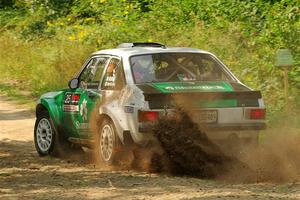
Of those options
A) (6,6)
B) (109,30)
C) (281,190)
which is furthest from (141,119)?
(6,6)

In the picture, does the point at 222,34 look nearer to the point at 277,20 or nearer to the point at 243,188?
the point at 277,20

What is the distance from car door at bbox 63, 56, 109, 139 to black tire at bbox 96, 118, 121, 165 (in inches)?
15.9

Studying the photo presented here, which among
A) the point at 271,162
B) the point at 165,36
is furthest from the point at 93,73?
the point at 165,36

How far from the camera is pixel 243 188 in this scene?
26.0 ft

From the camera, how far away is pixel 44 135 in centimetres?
1151

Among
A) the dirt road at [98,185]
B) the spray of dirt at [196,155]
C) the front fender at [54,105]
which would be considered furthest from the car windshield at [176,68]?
the front fender at [54,105]

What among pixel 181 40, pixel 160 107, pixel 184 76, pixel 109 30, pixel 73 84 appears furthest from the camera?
pixel 109 30

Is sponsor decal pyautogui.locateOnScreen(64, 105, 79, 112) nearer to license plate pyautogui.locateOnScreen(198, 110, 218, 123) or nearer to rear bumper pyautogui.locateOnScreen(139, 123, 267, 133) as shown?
rear bumper pyautogui.locateOnScreen(139, 123, 267, 133)

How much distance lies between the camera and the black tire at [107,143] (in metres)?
9.48

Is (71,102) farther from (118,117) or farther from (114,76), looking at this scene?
(118,117)

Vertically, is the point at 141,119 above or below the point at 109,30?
below

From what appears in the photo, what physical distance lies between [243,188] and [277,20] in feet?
29.3

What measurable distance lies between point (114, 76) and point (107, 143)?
888mm

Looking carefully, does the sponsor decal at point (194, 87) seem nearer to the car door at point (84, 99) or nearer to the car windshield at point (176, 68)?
the car windshield at point (176, 68)
